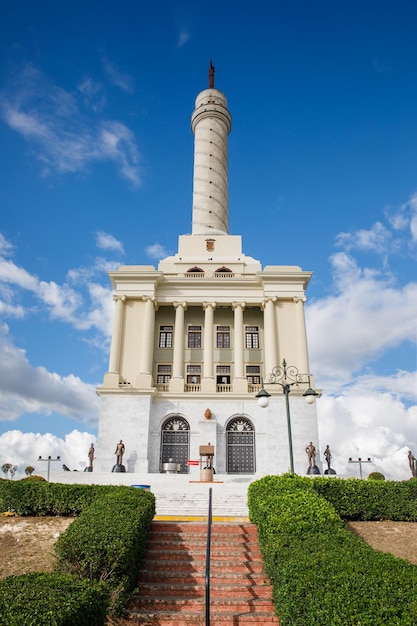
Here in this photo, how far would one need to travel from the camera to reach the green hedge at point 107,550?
9477mm

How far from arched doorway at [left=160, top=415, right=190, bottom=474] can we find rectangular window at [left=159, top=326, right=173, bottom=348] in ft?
20.9

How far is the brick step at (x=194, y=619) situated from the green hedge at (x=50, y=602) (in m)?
2.38

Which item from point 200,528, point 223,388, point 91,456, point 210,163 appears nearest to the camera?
point 200,528

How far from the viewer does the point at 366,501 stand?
53.1ft

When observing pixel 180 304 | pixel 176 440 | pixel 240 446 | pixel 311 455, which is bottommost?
pixel 311 455

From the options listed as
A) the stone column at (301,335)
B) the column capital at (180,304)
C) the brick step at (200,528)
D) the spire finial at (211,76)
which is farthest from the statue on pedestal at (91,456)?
the spire finial at (211,76)

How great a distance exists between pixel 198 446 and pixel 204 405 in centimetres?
291

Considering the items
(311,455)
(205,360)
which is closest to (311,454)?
(311,455)

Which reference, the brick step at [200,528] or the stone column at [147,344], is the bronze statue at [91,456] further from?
the brick step at [200,528]

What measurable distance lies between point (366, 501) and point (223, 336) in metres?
23.5

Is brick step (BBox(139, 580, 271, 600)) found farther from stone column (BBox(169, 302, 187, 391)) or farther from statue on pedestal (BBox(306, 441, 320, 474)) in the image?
stone column (BBox(169, 302, 187, 391))

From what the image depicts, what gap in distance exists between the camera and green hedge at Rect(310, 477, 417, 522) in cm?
1602

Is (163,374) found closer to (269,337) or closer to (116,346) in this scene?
(116,346)

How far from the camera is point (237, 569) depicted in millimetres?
11727
